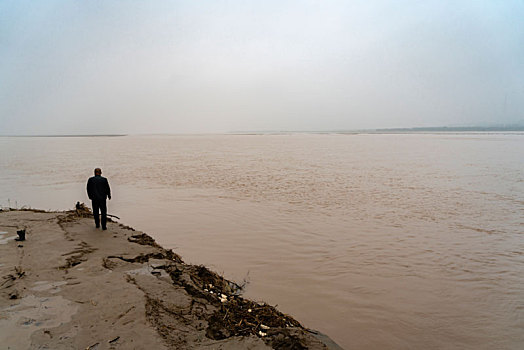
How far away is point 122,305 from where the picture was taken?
489cm

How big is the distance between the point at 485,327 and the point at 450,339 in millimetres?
823

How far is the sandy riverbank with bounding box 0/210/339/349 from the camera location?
A: 415 centimetres

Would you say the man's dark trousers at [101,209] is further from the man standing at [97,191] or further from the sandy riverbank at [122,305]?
the sandy riverbank at [122,305]

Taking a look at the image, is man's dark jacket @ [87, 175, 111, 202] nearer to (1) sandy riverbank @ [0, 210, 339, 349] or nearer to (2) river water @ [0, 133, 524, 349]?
(1) sandy riverbank @ [0, 210, 339, 349]

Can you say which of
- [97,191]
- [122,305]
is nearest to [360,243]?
[122,305]

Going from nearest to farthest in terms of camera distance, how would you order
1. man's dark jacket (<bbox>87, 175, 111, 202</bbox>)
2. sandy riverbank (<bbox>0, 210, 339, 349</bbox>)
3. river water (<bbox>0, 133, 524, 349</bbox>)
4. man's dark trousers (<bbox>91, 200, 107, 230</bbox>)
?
sandy riverbank (<bbox>0, 210, 339, 349</bbox>) → river water (<bbox>0, 133, 524, 349</bbox>) → man's dark jacket (<bbox>87, 175, 111, 202</bbox>) → man's dark trousers (<bbox>91, 200, 107, 230</bbox>)

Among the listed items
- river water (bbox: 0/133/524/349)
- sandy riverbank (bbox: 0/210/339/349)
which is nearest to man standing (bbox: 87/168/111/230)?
sandy riverbank (bbox: 0/210/339/349)

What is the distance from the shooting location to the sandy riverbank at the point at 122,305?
415cm

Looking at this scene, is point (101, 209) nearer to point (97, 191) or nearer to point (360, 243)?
point (97, 191)

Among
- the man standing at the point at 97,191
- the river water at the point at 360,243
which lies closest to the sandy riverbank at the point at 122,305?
the river water at the point at 360,243

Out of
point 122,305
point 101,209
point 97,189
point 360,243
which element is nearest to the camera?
point 122,305

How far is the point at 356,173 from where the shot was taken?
2300 cm

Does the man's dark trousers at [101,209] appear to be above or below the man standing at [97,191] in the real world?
below

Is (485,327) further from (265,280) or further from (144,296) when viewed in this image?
(144,296)
